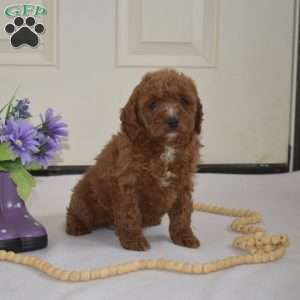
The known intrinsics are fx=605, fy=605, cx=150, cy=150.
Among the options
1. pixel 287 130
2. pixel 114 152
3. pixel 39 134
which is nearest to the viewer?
pixel 39 134

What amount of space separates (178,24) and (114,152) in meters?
0.86

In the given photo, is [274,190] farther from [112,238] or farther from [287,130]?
[112,238]

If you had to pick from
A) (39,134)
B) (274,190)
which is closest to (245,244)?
(39,134)

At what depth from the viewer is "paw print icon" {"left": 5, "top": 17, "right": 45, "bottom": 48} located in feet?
7.24

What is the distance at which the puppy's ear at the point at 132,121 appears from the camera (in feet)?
A: 4.98

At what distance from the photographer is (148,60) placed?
2273 millimetres

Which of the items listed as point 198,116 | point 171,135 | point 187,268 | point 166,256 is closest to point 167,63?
point 198,116

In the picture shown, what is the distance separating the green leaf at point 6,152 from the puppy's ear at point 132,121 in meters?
0.30

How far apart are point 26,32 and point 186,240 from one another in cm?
108

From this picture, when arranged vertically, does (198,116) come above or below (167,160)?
above

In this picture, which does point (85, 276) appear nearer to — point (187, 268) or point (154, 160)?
point (187, 268)

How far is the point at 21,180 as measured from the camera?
1.45m

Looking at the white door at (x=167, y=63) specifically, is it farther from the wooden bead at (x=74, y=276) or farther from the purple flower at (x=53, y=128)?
the wooden bead at (x=74, y=276)

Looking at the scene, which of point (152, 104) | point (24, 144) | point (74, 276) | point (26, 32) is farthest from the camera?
point (26, 32)
